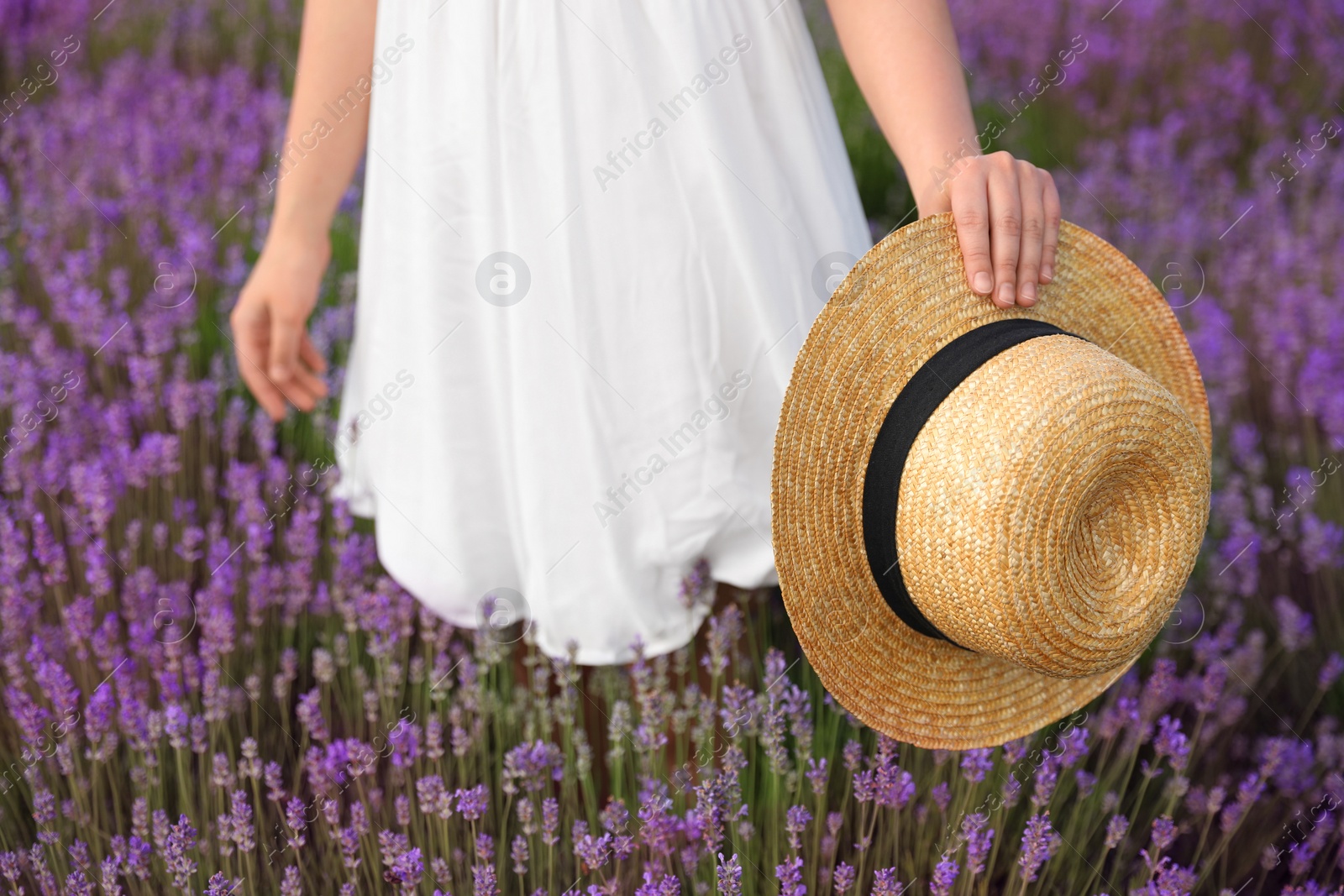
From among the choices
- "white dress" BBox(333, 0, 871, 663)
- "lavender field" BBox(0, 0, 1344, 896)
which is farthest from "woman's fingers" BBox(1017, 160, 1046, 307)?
"lavender field" BBox(0, 0, 1344, 896)

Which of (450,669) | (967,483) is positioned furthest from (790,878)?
(450,669)

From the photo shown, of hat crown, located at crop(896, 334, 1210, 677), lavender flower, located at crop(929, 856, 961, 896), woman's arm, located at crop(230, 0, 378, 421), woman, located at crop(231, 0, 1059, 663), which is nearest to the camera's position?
hat crown, located at crop(896, 334, 1210, 677)

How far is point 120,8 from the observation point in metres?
4.35

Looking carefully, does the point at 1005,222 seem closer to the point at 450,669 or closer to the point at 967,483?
the point at 967,483

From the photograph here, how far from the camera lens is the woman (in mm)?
1432

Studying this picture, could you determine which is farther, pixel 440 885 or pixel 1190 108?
pixel 1190 108

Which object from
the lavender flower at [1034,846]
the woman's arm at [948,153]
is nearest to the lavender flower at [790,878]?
the lavender flower at [1034,846]

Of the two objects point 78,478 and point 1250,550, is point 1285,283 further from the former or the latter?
point 78,478

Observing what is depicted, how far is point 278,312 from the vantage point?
1.65 meters

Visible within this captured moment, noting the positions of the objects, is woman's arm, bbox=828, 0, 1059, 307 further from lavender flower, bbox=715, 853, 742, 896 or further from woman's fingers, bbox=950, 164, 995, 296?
lavender flower, bbox=715, 853, 742, 896

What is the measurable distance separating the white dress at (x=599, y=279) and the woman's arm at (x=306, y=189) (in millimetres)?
61

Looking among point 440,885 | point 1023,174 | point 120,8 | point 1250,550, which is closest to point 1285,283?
point 1250,550

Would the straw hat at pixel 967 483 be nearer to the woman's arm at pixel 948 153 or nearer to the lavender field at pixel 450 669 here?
the woman's arm at pixel 948 153

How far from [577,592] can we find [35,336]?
1.68m
